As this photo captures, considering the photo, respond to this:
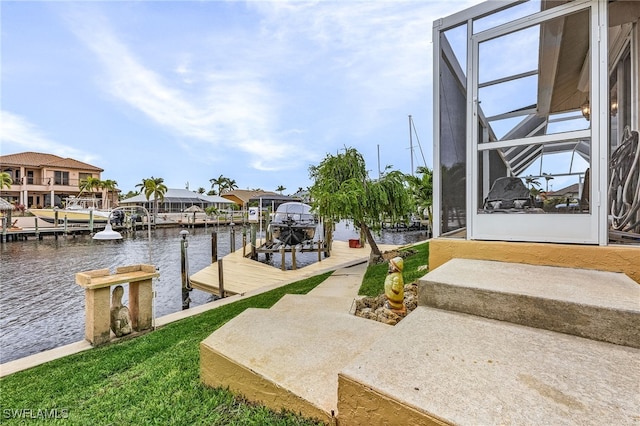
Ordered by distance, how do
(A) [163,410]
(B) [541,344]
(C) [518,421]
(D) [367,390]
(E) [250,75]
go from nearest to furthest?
(C) [518,421] → (D) [367,390] → (B) [541,344] → (A) [163,410] → (E) [250,75]

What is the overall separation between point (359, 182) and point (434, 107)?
4.10 metres

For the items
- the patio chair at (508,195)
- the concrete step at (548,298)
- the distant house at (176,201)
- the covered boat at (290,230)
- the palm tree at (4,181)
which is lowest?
the covered boat at (290,230)

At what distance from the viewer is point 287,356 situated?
174cm

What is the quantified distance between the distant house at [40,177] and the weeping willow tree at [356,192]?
37.9m

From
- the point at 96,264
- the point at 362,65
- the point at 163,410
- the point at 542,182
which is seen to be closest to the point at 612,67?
the point at 542,182

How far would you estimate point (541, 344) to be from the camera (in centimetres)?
150

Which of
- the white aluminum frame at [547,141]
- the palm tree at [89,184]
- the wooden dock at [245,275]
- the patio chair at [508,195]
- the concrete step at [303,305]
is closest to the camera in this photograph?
the white aluminum frame at [547,141]

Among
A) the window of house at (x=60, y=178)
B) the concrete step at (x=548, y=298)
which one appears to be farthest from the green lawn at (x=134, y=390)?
the window of house at (x=60, y=178)

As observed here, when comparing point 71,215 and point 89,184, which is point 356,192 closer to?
point 71,215

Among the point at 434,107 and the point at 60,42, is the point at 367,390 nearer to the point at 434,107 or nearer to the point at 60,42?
the point at 434,107

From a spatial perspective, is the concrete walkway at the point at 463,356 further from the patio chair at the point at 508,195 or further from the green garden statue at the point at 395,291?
the patio chair at the point at 508,195

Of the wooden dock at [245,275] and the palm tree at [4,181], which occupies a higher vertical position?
the palm tree at [4,181]

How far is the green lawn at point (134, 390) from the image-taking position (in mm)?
1625

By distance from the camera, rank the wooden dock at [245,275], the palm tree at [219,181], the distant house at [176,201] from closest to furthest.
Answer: the wooden dock at [245,275]
the distant house at [176,201]
the palm tree at [219,181]
